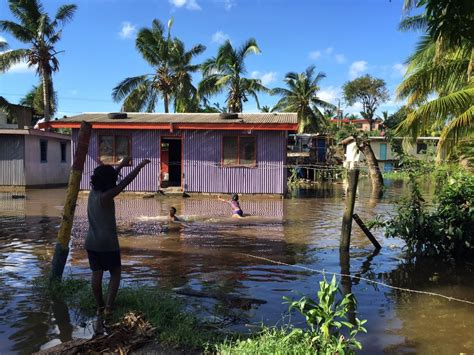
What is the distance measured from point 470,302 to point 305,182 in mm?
23750

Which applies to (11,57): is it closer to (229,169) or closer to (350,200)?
(229,169)

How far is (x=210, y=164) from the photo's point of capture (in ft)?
67.1

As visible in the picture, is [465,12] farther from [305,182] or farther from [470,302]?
[305,182]

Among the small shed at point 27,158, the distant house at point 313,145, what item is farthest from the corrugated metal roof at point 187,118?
the distant house at point 313,145

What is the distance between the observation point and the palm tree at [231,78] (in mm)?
31516

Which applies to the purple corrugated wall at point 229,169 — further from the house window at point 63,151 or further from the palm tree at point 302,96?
the palm tree at point 302,96

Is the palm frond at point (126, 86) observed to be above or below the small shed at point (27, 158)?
above

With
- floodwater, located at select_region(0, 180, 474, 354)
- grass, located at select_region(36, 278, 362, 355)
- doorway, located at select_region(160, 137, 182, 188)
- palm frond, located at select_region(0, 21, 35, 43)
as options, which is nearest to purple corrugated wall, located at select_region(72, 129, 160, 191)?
doorway, located at select_region(160, 137, 182, 188)

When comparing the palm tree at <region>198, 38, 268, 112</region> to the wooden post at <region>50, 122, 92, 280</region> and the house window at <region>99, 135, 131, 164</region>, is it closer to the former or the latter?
the house window at <region>99, 135, 131, 164</region>

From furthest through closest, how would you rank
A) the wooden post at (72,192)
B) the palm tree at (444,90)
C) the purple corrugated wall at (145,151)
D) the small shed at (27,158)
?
the small shed at (27,158)
the purple corrugated wall at (145,151)
the palm tree at (444,90)
the wooden post at (72,192)

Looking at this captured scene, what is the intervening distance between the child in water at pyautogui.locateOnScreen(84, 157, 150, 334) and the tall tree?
6483 cm

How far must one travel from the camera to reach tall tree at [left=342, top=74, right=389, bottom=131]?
2586 inches

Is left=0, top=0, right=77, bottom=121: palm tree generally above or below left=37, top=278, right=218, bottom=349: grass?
above

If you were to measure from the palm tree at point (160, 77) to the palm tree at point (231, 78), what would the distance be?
182 centimetres
